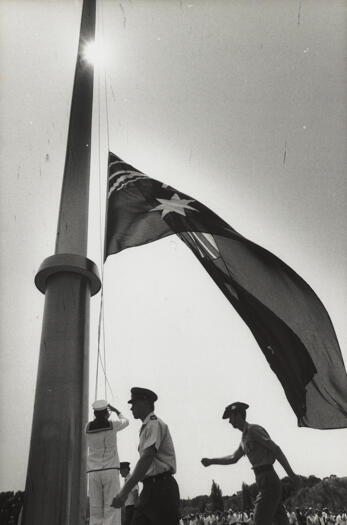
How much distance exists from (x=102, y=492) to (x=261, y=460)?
5.73ft

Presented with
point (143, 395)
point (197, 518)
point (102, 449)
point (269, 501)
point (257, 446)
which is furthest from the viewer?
point (197, 518)

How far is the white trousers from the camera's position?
558 cm

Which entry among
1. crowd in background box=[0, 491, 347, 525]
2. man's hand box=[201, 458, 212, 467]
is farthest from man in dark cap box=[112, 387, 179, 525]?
crowd in background box=[0, 491, 347, 525]

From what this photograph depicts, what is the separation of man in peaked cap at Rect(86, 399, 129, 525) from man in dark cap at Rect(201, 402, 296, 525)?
1.04 metres

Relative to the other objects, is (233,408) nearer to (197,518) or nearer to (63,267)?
(63,267)

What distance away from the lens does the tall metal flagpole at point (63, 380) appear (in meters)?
5.64

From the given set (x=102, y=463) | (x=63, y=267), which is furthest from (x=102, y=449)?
(x=63, y=267)

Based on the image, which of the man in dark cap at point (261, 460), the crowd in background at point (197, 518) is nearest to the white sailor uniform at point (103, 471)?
the crowd in background at point (197, 518)

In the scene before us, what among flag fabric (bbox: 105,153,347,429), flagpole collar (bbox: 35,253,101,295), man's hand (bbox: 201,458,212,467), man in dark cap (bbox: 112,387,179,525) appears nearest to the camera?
man in dark cap (bbox: 112,387,179,525)

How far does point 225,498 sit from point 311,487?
20566mm

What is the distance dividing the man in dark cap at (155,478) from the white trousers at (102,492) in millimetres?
1409

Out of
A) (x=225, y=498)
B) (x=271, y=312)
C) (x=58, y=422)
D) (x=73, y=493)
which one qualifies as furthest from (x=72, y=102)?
(x=225, y=498)

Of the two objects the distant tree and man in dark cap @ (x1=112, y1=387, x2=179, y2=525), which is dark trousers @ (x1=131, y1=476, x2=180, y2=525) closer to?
man in dark cap @ (x1=112, y1=387, x2=179, y2=525)

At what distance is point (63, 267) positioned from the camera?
7.01m
